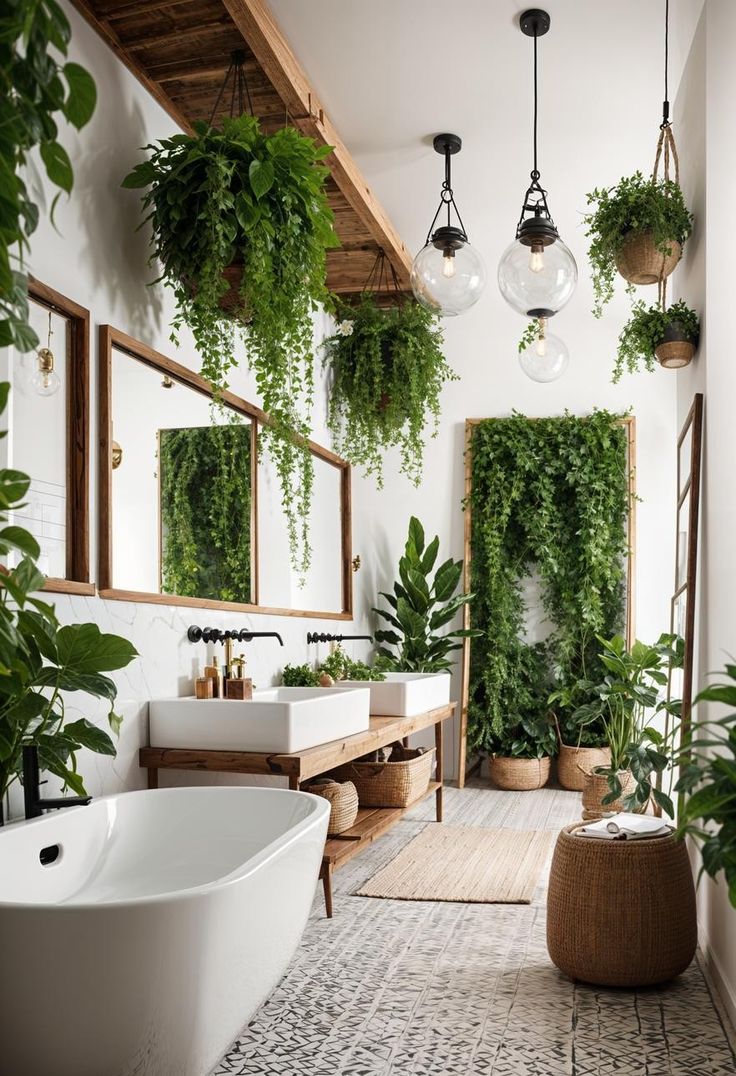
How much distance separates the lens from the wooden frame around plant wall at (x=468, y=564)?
6.19 metres

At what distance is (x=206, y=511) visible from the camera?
3.85 m

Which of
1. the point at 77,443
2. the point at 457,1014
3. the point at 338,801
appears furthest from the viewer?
the point at 338,801

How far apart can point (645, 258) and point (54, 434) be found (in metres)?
2.02

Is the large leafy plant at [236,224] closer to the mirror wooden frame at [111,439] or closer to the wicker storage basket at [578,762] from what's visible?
the mirror wooden frame at [111,439]

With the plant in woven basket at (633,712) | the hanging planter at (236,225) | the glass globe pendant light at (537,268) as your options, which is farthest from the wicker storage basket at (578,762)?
the hanging planter at (236,225)

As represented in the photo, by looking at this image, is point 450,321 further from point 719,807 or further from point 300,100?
point 719,807

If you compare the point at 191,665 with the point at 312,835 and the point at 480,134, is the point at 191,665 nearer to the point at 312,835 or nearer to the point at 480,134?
the point at 312,835

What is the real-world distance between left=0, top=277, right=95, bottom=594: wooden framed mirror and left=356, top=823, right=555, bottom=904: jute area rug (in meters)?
1.92

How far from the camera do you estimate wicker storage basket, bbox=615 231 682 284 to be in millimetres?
3375

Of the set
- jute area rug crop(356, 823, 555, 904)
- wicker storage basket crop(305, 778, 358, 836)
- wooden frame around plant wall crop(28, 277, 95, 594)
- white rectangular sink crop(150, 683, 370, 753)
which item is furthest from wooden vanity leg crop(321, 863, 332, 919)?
wooden frame around plant wall crop(28, 277, 95, 594)

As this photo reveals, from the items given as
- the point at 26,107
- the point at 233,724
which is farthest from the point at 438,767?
the point at 26,107

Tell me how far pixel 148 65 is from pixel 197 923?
9.24 ft

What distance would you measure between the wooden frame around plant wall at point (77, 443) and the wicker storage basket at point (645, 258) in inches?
71.3

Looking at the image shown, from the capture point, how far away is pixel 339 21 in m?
3.65
